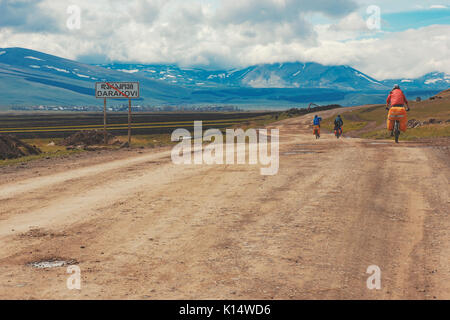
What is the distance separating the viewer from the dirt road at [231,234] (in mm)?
5320

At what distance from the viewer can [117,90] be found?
2639 cm

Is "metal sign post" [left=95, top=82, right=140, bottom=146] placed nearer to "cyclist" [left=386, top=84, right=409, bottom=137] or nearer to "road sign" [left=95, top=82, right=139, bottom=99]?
"road sign" [left=95, top=82, right=139, bottom=99]

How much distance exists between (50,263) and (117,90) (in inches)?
837

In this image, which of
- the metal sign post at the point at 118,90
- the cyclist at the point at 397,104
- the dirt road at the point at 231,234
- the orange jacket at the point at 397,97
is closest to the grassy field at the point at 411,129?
the cyclist at the point at 397,104

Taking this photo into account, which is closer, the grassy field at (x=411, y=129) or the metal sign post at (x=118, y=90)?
the metal sign post at (x=118, y=90)

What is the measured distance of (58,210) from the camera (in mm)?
9008

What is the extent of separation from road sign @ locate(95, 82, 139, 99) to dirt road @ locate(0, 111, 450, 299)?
13.7 m

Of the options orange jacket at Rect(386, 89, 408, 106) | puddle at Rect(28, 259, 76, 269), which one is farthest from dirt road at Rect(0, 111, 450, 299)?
orange jacket at Rect(386, 89, 408, 106)

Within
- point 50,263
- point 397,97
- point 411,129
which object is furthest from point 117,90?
point 50,263

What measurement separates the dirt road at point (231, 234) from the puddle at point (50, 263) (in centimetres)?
10

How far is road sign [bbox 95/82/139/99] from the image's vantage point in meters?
26.2

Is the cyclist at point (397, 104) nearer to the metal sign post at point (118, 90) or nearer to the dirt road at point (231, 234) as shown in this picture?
the dirt road at point (231, 234)
